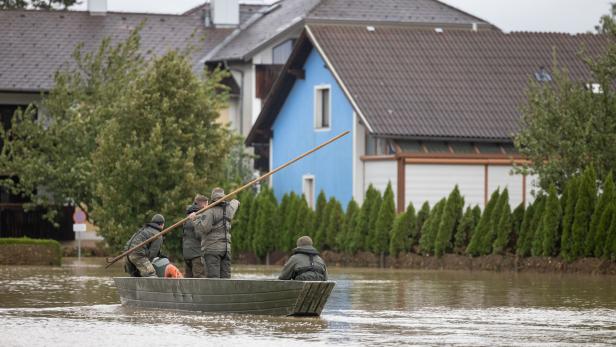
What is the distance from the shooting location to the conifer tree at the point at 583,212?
132 feet

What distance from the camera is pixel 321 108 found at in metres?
56.9

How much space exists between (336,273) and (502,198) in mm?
4988

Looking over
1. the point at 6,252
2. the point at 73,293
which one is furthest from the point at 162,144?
the point at 73,293

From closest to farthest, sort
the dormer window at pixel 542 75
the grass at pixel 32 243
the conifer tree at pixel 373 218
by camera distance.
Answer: the grass at pixel 32 243 → the conifer tree at pixel 373 218 → the dormer window at pixel 542 75

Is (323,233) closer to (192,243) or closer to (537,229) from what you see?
(537,229)

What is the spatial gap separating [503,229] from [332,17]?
25.2 meters

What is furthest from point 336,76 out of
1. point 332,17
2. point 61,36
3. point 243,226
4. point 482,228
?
point 61,36

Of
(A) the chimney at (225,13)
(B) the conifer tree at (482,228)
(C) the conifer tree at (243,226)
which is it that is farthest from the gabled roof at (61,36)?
(B) the conifer tree at (482,228)

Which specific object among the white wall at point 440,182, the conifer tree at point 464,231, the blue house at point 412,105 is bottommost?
the conifer tree at point 464,231

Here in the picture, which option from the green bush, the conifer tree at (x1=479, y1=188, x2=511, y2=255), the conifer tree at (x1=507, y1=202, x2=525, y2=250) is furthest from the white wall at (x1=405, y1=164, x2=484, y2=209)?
the green bush

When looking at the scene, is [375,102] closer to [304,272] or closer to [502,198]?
[502,198]

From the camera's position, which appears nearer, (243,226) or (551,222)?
(551,222)

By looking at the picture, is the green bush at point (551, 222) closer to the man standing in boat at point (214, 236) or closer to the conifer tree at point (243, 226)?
the conifer tree at point (243, 226)

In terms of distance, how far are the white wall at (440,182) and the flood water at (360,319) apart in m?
16.5
